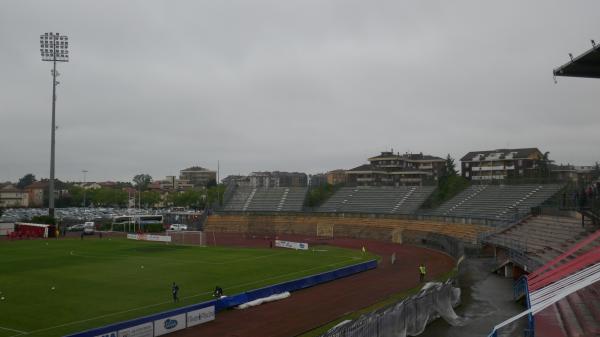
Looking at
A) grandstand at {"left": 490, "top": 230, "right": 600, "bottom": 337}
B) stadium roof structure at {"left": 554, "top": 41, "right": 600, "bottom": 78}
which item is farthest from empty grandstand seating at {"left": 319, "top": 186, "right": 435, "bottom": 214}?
grandstand at {"left": 490, "top": 230, "right": 600, "bottom": 337}

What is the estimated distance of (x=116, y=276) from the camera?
3731 cm

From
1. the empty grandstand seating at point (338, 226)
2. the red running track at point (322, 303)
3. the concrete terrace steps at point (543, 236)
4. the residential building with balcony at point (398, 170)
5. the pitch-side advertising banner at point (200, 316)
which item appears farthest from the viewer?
the residential building with balcony at point (398, 170)

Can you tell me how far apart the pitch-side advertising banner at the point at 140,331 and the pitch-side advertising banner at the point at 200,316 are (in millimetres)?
2495

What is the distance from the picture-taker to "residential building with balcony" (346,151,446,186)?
430ft

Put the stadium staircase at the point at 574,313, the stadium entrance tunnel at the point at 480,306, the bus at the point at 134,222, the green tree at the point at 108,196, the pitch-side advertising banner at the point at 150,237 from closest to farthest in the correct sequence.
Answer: the stadium staircase at the point at 574,313
the stadium entrance tunnel at the point at 480,306
the pitch-side advertising banner at the point at 150,237
the bus at the point at 134,222
the green tree at the point at 108,196

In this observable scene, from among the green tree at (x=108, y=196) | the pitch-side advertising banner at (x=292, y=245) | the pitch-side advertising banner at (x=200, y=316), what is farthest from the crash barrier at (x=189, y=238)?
the green tree at (x=108, y=196)

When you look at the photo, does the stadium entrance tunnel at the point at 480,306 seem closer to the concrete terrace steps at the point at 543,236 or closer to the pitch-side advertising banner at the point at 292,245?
the concrete terrace steps at the point at 543,236

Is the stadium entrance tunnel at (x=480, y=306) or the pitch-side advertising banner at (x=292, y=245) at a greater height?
the pitch-side advertising banner at (x=292, y=245)

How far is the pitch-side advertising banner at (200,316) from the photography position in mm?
24223

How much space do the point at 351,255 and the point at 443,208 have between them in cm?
2625

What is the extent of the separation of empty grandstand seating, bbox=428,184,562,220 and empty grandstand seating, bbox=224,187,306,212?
2902 cm

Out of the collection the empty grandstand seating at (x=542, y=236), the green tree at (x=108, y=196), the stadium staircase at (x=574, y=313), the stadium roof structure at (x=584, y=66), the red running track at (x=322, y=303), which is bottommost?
the red running track at (x=322, y=303)

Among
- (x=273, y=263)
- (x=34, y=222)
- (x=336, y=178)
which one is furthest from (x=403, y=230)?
(x=336, y=178)

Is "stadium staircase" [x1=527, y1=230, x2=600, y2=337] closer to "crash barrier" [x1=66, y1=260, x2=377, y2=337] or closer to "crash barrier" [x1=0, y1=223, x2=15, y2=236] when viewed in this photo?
"crash barrier" [x1=66, y1=260, x2=377, y2=337]
